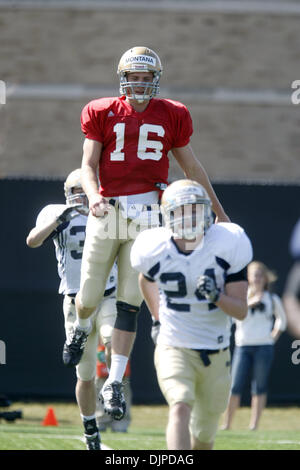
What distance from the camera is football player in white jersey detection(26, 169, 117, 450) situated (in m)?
7.32

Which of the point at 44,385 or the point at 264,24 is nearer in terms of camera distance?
the point at 44,385

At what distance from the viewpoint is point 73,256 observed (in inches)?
308

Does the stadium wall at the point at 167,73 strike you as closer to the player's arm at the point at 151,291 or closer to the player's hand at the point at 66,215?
the player's hand at the point at 66,215

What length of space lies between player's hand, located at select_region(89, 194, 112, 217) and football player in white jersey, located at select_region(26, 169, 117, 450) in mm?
1025

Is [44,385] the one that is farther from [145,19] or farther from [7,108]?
[145,19]

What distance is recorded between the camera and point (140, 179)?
6.59m

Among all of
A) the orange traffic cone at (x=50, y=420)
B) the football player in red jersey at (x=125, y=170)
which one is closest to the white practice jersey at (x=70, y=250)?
the football player in red jersey at (x=125, y=170)

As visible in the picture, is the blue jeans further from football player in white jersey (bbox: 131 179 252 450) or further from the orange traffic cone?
football player in white jersey (bbox: 131 179 252 450)

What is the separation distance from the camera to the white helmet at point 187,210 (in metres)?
5.52

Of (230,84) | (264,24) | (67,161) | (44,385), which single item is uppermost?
(264,24)

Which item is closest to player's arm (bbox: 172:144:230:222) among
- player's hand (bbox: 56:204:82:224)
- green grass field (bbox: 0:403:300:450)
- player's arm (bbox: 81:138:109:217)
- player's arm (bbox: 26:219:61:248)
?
player's arm (bbox: 81:138:109:217)
